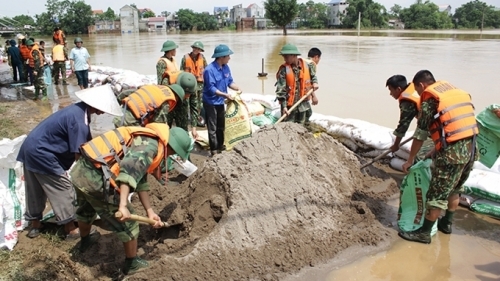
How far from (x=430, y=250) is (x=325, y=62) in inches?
510

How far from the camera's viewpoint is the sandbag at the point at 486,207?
3.64 m

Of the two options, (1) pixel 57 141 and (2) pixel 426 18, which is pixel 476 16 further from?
(1) pixel 57 141

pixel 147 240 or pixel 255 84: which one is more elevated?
pixel 255 84

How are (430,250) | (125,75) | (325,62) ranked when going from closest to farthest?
(430,250)
(125,75)
(325,62)

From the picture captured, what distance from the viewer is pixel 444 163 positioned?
298cm

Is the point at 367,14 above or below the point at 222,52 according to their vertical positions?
above

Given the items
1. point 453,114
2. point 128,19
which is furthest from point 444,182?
point 128,19

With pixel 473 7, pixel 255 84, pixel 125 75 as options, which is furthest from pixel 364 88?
pixel 473 7

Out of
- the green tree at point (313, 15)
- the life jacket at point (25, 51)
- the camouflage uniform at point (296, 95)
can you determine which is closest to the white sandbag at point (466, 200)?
the camouflage uniform at point (296, 95)

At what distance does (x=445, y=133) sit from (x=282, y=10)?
43609mm

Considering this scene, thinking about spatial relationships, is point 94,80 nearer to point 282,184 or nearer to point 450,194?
point 282,184

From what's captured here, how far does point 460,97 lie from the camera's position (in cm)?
293

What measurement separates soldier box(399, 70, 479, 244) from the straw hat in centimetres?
237

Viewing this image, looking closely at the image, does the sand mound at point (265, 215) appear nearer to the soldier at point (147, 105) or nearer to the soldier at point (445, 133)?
the soldier at point (445, 133)
